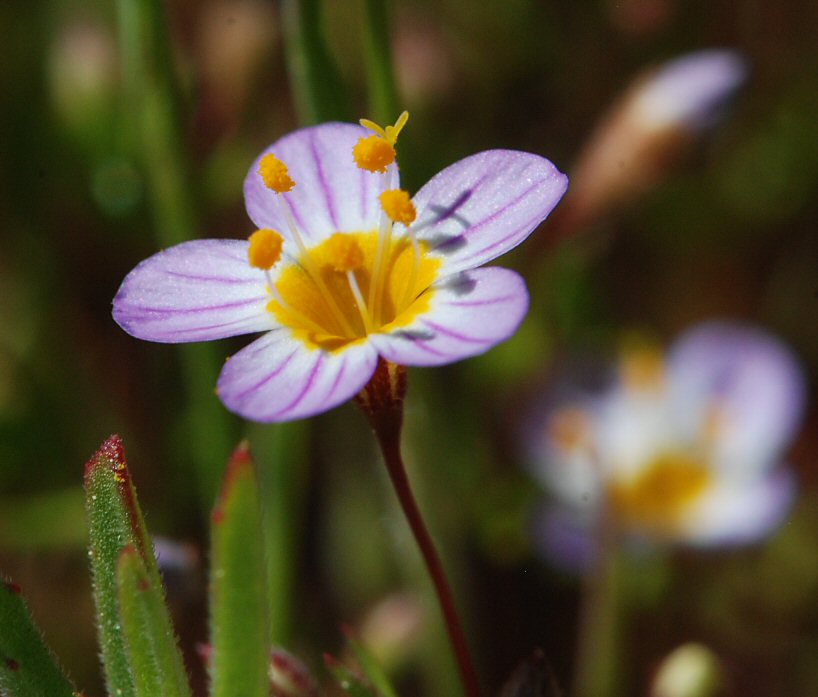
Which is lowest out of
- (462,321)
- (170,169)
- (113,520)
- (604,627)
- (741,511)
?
(741,511)

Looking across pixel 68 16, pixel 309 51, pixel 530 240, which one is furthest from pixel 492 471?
pixel 68 16

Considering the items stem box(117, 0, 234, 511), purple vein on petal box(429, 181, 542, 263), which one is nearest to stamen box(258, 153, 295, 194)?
purple vein on petal box(429, 181, 542, 263)

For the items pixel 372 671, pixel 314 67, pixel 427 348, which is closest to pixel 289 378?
pixel 427 348

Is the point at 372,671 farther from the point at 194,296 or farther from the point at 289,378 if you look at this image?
the point at 194,296

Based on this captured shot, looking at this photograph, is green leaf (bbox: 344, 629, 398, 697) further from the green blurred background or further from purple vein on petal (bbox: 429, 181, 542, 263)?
the green blurred background

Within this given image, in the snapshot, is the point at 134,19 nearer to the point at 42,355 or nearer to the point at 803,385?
the point at 42,355

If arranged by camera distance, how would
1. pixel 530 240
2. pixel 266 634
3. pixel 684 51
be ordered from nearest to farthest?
pixel 266 634, pixel 530 240, pixel 684 51
